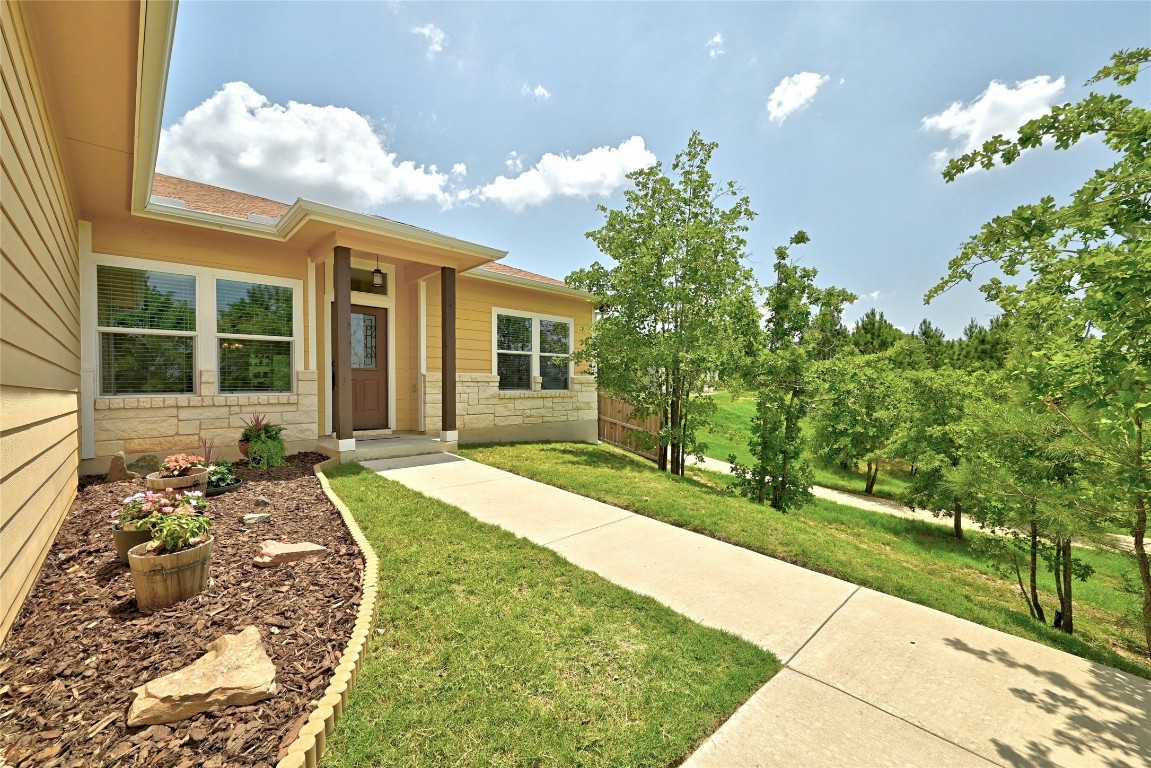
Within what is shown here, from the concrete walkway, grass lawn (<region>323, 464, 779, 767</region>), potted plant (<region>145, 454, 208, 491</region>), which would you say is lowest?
the concrete walkway

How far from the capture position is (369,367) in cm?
743

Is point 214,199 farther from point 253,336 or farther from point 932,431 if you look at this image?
point 932,431

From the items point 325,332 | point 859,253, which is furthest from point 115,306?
point 859,253

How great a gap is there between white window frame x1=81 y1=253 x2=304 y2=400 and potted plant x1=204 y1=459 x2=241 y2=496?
5.32 feet

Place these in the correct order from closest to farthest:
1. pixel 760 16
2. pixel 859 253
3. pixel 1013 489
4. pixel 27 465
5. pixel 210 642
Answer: pixel 210 642, pixel 27 465, pixel 1013 489, pixel 760 16, pixel 859 253

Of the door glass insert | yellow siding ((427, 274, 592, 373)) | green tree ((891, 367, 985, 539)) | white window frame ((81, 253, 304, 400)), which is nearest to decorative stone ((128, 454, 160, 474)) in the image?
white window frame ((81, 253, 304, 400))

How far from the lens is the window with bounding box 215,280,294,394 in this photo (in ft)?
19.1

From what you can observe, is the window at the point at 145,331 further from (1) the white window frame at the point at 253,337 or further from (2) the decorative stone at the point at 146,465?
(2) the decorative stone at the point at 146,465

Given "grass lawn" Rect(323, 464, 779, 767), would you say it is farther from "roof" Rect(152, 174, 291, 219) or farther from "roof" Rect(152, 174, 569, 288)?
"roof" Rect(152, 174, 291, 219)

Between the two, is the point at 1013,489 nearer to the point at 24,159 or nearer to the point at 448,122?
the point at 24,159

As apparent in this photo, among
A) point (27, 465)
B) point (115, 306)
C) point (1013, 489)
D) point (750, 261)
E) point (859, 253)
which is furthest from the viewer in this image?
point (859, 253)

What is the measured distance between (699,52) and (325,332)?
23.5ft

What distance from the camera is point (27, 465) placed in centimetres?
224

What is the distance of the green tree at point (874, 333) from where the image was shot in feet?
50.2
